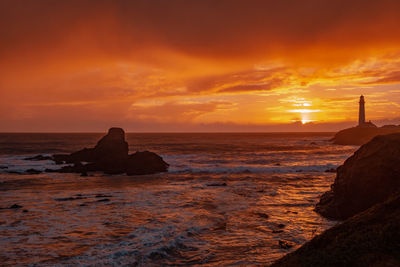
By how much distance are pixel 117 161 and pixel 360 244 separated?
141 feet

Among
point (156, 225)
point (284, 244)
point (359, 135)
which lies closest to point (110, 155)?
point (156, 225)

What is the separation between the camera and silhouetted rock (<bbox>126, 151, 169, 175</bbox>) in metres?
41.3

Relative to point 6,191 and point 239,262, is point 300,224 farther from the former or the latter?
point 6,191

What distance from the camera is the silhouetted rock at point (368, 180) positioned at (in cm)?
1605

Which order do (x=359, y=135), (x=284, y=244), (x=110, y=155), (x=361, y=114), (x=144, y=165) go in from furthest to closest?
(x=361, y=114) < (x=359, y=135) < (x=110, y=155) < (x=144, y=165) < (x=284, y=244)

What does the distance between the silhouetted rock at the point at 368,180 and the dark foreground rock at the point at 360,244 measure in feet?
32.5

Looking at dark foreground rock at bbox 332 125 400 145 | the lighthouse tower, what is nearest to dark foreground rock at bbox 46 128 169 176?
dark foreground rock at bbox 332 125 400 145

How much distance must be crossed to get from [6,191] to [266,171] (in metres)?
30.6

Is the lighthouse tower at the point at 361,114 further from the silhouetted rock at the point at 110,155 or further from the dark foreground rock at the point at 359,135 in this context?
the silhouetted rock at the point at 110,155

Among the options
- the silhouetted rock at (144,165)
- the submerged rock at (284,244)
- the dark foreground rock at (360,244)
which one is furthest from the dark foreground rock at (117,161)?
the dark foreground rock at (360,244)

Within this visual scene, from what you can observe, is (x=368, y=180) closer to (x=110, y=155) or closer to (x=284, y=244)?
(x=284, y=244)

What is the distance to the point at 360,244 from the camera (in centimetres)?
616

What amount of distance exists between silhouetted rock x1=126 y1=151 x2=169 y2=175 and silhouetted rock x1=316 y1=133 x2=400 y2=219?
1078 inches

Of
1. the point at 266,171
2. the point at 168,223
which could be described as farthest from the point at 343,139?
the point at 168,223
